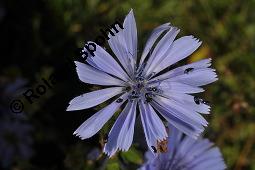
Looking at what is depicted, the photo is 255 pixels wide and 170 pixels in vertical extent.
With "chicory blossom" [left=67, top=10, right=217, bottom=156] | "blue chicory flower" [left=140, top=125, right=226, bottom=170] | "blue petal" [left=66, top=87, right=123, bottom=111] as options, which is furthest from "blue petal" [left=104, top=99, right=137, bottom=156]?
"blue chicory flower" [left=140, top=125, right=226, bottom=170]

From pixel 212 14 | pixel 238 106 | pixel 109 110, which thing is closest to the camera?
pixel 109 110

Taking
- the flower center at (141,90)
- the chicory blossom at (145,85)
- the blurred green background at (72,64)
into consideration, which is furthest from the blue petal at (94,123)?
the blurred green background at (72,64)

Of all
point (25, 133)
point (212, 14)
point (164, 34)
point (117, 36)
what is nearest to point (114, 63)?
point (117, 36)

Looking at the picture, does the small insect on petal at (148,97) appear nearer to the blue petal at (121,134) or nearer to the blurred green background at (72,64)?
the blue petal at (121,134)

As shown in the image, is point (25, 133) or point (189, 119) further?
point (25, 133)

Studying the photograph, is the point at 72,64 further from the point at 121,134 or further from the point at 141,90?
the point at 121,134

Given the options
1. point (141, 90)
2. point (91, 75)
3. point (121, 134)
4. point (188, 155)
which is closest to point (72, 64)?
point (188, 155)

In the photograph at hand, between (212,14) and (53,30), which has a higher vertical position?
(53,30)

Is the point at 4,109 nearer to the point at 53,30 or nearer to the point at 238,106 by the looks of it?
the point at 53,30
